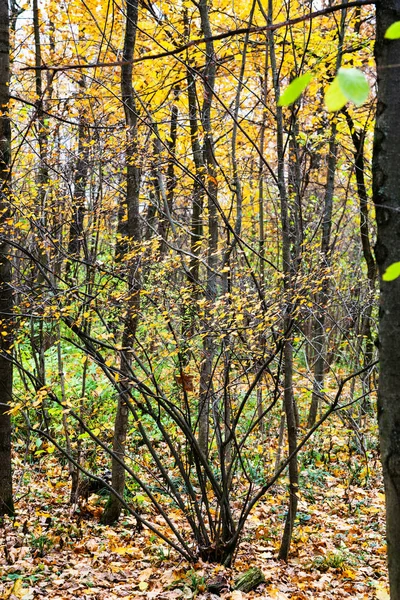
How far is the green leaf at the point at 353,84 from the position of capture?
845 mm

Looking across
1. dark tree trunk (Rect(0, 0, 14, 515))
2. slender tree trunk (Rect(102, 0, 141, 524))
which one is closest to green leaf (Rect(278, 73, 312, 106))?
slender tree trunk (Rect(102, 0, 141, 524))

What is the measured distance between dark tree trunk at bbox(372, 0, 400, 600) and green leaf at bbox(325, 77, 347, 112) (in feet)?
4.39

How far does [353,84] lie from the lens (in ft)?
2.83

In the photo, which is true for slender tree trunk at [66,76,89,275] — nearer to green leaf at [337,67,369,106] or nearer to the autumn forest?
the autumn forest

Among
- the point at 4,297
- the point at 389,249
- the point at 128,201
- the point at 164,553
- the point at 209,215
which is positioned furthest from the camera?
the point at 209,215

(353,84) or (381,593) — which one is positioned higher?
(353,84)

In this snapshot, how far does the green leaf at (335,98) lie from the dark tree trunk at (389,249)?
134 cm

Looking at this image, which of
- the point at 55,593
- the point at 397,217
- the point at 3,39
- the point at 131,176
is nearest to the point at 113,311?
the point at 131,176

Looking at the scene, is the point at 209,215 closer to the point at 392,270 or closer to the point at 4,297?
the point at 4,297

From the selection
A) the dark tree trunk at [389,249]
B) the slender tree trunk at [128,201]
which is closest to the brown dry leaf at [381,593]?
the dark tree trunk at [389,249]

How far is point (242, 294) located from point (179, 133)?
243 inches

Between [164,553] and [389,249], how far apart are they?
4.65 metres

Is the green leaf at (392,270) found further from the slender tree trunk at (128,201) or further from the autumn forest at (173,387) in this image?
the slender tree trunk at (128,201)

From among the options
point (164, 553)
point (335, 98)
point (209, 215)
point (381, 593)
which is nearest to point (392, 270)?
point (335, 98)
